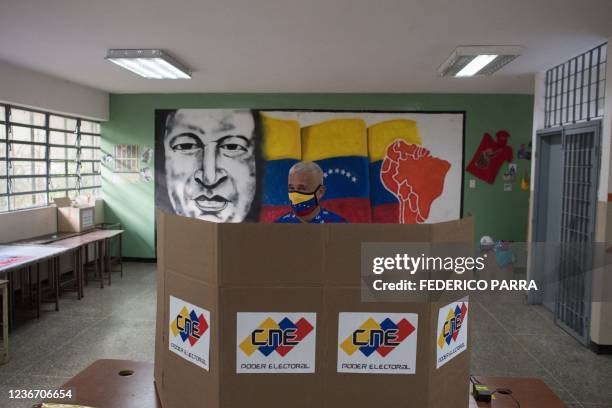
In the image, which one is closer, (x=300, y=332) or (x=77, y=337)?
(x=300, y=332)

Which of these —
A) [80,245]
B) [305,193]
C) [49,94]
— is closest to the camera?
[305,193]

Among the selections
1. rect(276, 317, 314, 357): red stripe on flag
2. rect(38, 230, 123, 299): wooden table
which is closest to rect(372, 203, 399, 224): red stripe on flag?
rect(38, 230, 123, 299): wooden table

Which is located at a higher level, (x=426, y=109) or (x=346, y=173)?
(x=426, y=109)

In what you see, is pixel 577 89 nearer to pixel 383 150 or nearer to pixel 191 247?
pixel 383 150

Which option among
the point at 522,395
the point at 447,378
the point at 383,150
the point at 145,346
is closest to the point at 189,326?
the point at 447,378

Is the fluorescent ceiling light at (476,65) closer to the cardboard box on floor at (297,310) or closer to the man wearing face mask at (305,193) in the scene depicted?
the man wearing face mask at (305,193)

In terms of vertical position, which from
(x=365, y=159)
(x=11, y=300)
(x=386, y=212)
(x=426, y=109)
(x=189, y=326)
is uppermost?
(x=426, y=109)

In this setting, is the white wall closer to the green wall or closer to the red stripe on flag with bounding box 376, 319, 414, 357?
the green wall

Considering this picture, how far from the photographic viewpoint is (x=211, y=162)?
775 centimetres

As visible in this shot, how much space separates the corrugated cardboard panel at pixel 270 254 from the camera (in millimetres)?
1076

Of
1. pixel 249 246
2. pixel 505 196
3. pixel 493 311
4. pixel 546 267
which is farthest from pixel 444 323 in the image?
pixel 505 196

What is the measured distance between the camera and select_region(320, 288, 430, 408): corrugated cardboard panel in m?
1.11

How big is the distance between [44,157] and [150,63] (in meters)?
2.67

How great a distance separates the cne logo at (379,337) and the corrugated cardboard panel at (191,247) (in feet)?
1.16
